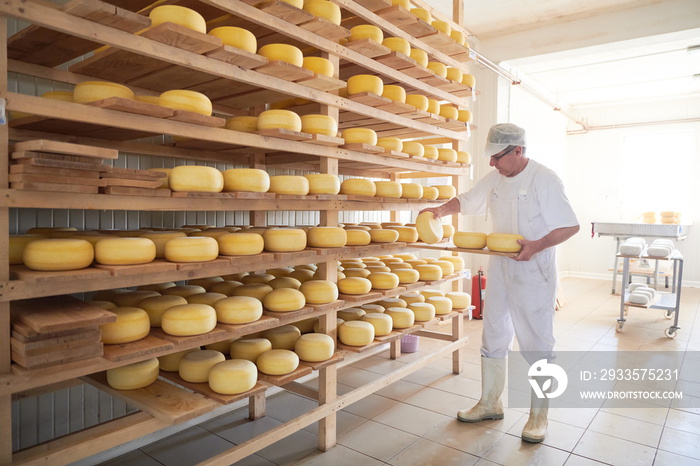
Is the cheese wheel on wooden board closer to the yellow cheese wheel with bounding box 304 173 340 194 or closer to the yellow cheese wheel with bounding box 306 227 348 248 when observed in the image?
the yellow cheese wheel with bounding box 306 227 348 248

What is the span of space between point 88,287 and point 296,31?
60.2 inches

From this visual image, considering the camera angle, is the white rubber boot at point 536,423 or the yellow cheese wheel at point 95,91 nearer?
the yellow cheese wheel at point 95,91

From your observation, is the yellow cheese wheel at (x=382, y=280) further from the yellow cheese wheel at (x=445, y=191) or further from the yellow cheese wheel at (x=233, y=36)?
the yellow cheese wheel at (x=233, y=36)

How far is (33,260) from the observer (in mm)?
1634

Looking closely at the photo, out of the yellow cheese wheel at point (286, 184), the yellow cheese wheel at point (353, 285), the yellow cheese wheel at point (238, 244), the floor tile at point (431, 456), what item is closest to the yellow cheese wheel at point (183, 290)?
the yellow cheese wheel at point (238, 244)

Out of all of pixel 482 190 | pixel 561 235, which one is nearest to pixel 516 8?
pixel 482 190

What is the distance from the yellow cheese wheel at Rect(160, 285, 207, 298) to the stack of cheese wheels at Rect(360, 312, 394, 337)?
1045 millimetres

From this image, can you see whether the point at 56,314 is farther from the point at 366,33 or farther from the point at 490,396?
the point at 490,396

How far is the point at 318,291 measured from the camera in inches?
102

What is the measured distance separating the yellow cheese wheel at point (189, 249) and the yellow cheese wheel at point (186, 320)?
0.22 meters

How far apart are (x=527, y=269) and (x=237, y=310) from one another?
5.67 feet

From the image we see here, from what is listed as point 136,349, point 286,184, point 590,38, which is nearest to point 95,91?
point 286,184

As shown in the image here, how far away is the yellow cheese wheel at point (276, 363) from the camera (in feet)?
7.56

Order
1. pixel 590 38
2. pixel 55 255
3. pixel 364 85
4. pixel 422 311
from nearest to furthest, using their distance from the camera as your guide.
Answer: pixel 55 255
pixel 364 85
pixel 422 311
pixel 590 38
